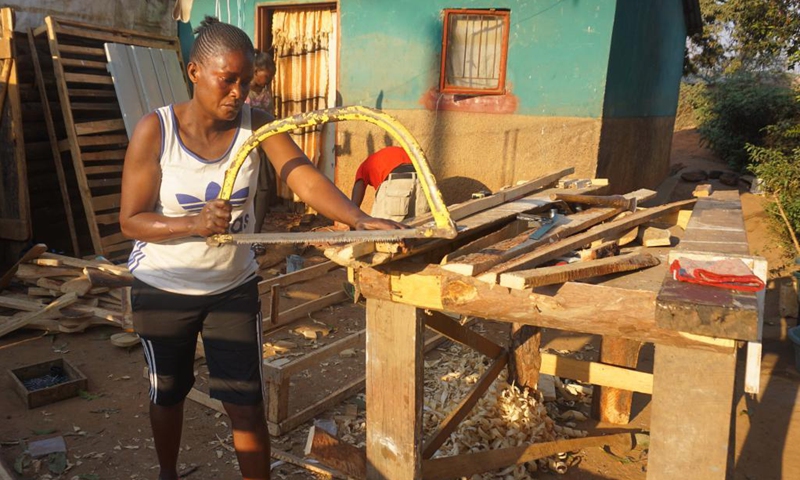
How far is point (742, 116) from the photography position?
16.0 meters

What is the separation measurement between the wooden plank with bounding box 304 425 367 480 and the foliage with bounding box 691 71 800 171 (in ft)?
48.8

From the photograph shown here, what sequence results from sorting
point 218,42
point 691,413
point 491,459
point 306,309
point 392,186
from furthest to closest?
point 306,309, point 392,186, point 491,459, point 218,42, point 691,413

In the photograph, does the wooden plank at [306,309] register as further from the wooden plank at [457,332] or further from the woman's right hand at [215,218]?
the woman's right hand at [215,218]

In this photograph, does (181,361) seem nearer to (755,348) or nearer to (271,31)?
(755,348)

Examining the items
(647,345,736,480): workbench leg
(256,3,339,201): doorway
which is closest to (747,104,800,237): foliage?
(256,3,339,201): doorway

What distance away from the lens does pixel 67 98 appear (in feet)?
24.0

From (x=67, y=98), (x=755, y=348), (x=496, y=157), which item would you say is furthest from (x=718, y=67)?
(x=755, y=348)

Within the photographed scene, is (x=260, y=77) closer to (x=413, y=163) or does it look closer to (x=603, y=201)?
(x=603, y=201)

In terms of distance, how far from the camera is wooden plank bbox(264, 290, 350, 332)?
5498 mm

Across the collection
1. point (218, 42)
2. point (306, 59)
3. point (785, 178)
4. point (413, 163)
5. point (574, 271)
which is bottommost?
point (785, 178)

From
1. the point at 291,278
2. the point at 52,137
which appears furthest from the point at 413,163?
the point at 52,137

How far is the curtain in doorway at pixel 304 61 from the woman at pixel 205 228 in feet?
21.6

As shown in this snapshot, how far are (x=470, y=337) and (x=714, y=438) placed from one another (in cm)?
180

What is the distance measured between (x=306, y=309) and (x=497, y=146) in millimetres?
3260
